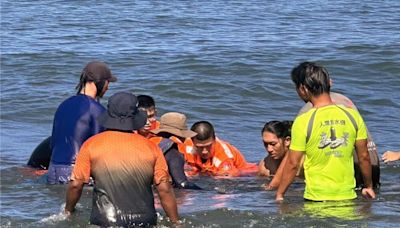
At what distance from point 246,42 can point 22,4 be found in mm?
10638

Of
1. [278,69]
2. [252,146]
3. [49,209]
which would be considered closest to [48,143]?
[49,209]

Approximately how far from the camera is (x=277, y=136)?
9.16 metres

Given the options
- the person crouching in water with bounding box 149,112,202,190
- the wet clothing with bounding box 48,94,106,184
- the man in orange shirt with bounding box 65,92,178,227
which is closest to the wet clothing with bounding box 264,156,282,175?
the person crouching in water with bounding box 149,112,202,190

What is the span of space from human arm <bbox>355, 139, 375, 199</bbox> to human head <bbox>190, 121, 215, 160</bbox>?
7.04 ft

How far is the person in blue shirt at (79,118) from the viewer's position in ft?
28.6

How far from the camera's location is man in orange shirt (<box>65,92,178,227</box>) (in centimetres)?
662

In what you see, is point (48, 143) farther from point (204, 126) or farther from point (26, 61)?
point (26, 61)

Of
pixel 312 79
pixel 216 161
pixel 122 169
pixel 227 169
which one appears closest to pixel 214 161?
pixel 216 161

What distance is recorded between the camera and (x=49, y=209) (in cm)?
877

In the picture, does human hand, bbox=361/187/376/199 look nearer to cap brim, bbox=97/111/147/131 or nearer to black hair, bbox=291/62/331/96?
black hair, bbox=291/62/331/96

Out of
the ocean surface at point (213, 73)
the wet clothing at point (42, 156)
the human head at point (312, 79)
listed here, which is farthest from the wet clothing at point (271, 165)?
the human head at point (312, 79)

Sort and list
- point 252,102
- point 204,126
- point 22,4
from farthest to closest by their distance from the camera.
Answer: point 22,4, point 252,102, point 204,126

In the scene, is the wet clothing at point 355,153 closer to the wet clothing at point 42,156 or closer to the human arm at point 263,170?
the human arm at point 263,170

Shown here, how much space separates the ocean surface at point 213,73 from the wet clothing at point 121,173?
64cm
